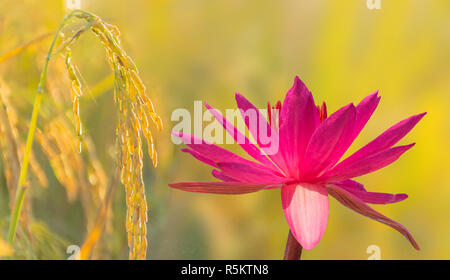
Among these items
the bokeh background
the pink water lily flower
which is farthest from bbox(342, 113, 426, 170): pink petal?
the bokeh background

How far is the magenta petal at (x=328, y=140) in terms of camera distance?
163 millimetres

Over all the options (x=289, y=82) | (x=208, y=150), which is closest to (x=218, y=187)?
(x=208, y=150)

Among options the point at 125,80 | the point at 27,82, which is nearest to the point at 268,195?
the point at 27,82

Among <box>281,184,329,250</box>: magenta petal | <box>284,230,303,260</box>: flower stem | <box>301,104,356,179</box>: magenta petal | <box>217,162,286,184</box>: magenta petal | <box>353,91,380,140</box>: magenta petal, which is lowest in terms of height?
<box>284,230,303,260</box>: flower stem

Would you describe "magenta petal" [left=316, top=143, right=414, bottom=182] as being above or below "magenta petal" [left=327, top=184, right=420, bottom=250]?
above

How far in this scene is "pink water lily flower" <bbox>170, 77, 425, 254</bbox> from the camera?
6.2 inches

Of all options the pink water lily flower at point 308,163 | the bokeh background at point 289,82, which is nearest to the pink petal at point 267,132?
the pink water lily flower at point 308,163

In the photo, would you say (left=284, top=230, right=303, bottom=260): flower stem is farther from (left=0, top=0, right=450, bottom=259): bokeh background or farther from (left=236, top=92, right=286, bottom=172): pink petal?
(left=0, top=0, right=450, bottom=259): bokeh background

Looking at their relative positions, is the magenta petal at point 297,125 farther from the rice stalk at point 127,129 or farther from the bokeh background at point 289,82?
the bokeh background at point 289,82

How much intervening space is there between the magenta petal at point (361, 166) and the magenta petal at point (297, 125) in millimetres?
14

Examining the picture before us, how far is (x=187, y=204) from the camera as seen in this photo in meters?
0.53

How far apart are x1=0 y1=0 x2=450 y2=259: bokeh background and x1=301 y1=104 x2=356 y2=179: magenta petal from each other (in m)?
0.30
